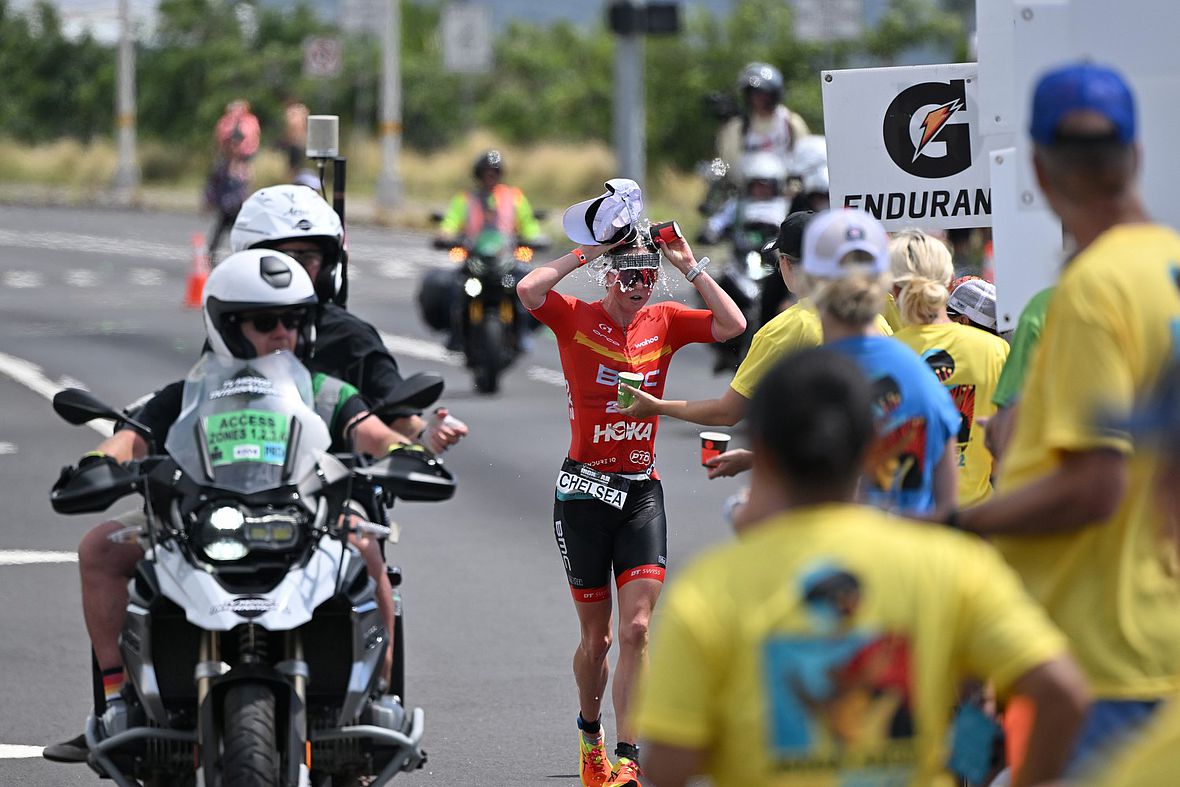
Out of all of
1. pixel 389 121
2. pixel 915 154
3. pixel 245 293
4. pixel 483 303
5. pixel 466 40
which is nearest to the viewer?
pixel 245 293

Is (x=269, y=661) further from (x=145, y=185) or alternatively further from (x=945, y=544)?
(x=145, y=185)

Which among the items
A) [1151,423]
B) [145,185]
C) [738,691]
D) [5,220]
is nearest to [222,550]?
[738,691]

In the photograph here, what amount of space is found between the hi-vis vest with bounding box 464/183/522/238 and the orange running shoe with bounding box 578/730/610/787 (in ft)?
38.1

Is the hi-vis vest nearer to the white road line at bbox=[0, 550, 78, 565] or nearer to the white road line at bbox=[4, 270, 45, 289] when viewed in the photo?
the white road line at bbox=[0, 550, 78, 565]

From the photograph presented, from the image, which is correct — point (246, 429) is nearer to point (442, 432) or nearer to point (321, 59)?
point (442, 432)

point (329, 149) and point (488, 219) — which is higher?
point (329, 149)

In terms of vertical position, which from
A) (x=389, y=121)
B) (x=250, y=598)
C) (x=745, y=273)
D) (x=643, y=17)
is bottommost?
(x=250, y=598)

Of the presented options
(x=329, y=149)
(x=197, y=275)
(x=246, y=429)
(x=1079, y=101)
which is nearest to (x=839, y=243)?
(x=1079, y=101)

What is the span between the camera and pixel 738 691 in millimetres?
3549

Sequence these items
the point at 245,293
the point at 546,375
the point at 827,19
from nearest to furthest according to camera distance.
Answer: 1. the point at 245,293
2. the point at 546,375
3. the point at 827,19

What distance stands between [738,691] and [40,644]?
7.11 meters

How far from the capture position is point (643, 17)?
82.1ft

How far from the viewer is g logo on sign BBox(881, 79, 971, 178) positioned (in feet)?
28.3

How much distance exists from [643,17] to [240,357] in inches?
751
